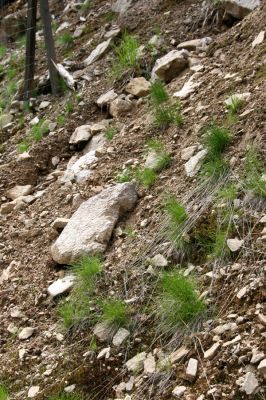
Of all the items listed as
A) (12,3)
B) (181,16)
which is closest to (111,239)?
(181,16)

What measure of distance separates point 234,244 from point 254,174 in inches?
22.6

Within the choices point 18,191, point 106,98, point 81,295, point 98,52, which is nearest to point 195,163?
point 81,295

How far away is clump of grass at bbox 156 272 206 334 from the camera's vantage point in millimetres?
3551

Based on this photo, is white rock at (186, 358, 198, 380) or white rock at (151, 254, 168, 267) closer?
white rock at (186, 358, 198, 380)

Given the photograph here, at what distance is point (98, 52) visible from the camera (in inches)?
324

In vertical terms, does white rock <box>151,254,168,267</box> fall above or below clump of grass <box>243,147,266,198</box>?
below

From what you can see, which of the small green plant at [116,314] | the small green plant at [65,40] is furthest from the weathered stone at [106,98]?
the small green plant at [116,314]

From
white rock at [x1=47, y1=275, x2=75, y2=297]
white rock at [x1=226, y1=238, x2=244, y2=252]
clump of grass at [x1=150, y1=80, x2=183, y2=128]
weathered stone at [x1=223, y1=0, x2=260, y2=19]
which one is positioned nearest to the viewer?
white rock at [x1=226, y1=238, x2=244, y2=252]

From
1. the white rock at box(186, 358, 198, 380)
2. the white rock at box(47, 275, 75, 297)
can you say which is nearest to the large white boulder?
the white rock at box(47, 275, 75, 297)

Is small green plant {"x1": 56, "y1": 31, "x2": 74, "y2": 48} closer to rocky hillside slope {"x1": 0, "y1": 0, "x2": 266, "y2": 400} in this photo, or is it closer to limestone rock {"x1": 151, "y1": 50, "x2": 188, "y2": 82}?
rocky hillside slope {"x1": 0, "y1": 0, "x2": 266, "y2": 400}

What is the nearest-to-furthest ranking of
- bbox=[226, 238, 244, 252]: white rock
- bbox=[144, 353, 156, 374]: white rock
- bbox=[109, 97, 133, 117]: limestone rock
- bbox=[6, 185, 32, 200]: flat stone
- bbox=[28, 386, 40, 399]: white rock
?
1. bbox=[144, 353, 156, 374]: white rock
2. bbox=[226, 238, 244, 252]: white rock
3. bbox=[28, 386, 40, 399]: white rock
4. bbox=[6, 185, 32, 200]: flat stone
5. bbox=[109, 97, 133, 117]: limestone rock

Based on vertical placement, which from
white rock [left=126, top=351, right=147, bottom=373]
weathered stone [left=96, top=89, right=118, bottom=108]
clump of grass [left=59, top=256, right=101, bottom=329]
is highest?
weathered stone [left=96, top=89, right=118, bottom=108]

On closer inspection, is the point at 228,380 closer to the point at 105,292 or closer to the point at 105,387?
the point at 105,387

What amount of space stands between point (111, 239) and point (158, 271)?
0.77 meters
